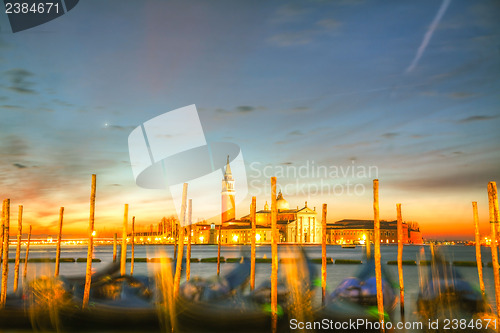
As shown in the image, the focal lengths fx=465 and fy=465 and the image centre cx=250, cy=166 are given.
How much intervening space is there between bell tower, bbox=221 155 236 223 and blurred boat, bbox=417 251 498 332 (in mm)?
110247

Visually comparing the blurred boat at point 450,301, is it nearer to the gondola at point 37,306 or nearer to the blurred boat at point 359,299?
the blurred boat at point 359,299

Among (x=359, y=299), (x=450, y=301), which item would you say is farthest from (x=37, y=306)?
(x=450, y=301)

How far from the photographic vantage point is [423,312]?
1291 centimetres

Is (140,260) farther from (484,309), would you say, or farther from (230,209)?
(230,209)

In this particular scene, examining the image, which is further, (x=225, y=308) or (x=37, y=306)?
(x=37, y=306)

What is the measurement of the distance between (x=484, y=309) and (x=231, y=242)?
100344mm

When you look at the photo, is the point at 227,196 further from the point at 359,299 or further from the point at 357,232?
the point at 359,299

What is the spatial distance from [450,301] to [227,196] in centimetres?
11280

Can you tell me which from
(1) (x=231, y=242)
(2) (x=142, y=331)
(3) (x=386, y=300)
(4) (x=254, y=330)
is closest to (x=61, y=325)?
(2) (x=142, y=331)

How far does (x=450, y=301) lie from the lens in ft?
42.7

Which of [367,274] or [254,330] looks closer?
[254,330]

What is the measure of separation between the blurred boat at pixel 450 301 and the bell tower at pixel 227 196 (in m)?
110

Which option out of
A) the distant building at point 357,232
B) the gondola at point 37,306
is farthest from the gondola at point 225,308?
the distant building at point 357,232

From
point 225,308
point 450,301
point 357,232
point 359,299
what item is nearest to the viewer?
point 225,308
